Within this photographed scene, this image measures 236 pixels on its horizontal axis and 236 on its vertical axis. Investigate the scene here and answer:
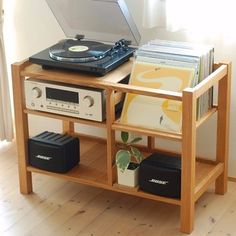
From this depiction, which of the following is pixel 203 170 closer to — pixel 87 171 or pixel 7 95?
pixel 87 171

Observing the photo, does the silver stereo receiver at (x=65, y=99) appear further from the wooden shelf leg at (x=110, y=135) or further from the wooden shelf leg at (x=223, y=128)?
the wooden shelf leg at (x=223, y=128)

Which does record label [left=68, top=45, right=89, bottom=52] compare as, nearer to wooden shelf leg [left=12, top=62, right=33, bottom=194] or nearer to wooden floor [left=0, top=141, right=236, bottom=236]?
wooden shelf leg [left=12, top=62, right=33, bottom=194]

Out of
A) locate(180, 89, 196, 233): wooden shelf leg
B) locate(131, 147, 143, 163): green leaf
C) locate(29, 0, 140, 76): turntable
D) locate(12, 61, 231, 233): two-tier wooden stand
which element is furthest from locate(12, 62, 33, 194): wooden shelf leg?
locate(180, 89, 196, 233): wooden shelf leg

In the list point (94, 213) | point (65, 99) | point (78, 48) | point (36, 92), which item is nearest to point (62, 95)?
point (65, 99)

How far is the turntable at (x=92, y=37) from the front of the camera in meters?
2.53

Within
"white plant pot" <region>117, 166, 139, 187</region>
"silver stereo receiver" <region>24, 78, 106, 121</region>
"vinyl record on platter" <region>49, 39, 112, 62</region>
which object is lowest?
"white plant pot" <region>117, 166, 139, 187</region>

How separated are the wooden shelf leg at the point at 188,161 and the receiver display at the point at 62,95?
1.57ft

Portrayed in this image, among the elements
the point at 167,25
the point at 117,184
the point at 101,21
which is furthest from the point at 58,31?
the point at 117,184

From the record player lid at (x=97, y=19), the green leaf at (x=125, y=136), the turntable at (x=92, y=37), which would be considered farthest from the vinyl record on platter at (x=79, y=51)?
the green leaf at (x=125, y=136)

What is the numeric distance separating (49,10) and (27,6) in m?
0.14

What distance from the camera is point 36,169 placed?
2740 millimetres

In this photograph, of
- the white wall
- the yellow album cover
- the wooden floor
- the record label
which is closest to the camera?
the yellow album cover

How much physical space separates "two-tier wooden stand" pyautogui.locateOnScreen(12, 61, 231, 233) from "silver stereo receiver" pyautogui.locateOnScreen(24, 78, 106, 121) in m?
0.03

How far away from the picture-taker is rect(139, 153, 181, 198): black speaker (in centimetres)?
246
